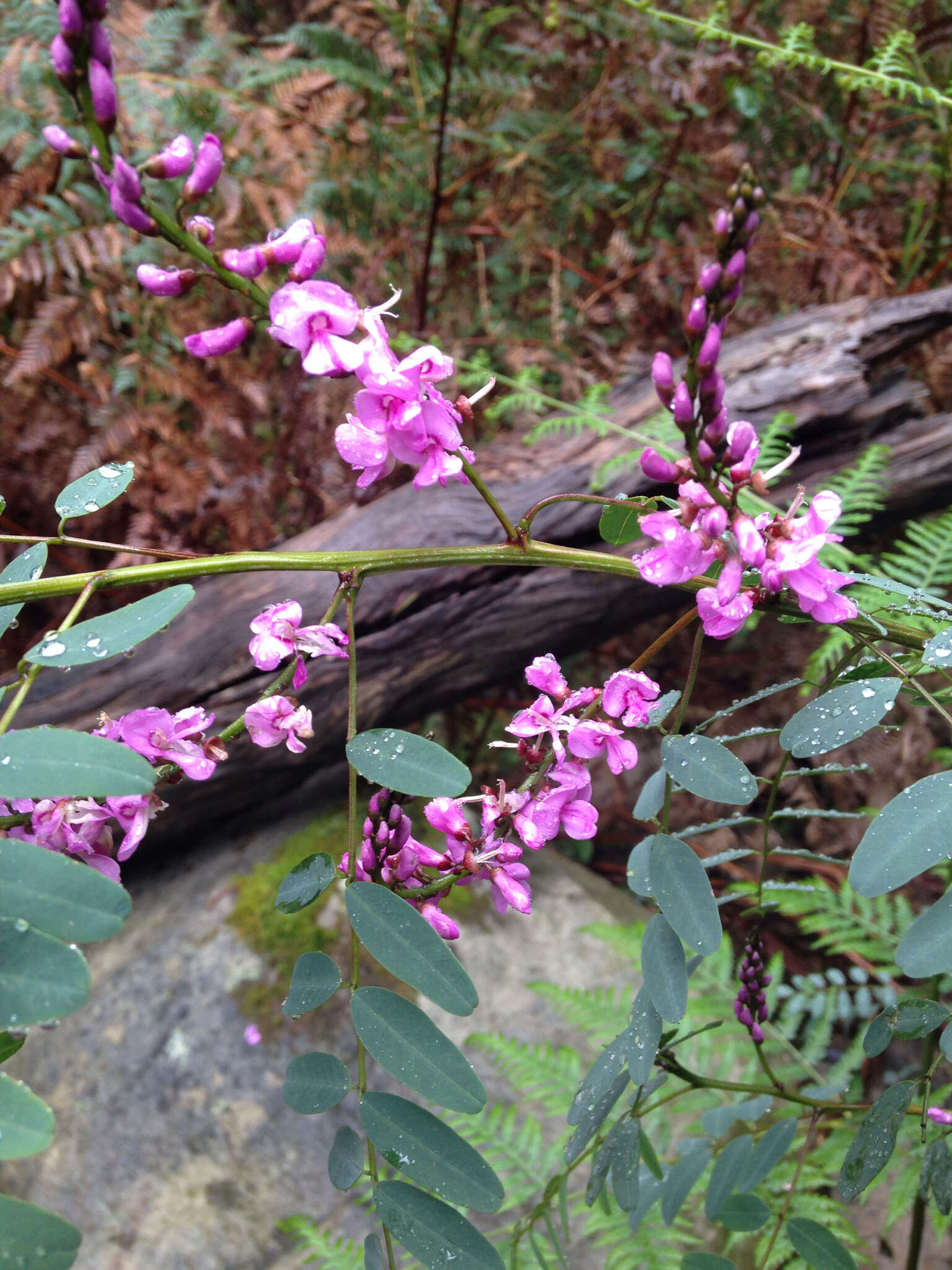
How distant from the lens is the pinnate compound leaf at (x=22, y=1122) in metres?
0.49

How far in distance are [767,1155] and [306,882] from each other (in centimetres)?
76

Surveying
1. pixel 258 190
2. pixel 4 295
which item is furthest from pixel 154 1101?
pixel 258 190

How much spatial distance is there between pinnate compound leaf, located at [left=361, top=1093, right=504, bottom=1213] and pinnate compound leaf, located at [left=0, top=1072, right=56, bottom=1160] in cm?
27

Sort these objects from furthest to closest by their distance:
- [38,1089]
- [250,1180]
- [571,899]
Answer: [571,899] < [38,1089] < [250,1180]

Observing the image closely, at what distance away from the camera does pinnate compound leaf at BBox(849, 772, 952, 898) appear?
2.06 feet

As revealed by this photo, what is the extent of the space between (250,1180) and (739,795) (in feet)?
5.34

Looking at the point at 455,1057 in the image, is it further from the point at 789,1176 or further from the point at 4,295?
the point at 4,295

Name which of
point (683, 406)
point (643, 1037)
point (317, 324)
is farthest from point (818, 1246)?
point (317, 324)

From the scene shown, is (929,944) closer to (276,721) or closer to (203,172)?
(276,721)

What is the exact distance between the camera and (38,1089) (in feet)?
6.23

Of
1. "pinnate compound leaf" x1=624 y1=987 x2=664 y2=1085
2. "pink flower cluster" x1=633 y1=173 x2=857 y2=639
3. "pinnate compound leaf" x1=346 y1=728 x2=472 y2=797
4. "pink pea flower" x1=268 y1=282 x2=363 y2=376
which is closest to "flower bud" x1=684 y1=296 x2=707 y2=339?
"pink flower cluster" x1=633 y1=173 x2=857 y2=639

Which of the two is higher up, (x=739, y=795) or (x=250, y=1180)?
(x=739, y=795)

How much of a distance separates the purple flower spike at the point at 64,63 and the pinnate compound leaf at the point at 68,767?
448mm

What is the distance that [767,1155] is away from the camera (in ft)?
3.45
